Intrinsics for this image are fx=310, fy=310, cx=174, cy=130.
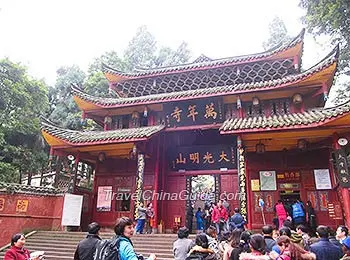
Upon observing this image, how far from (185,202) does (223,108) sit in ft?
14.1

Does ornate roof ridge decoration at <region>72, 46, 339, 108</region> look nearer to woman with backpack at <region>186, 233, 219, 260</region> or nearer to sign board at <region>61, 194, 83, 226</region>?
sign board at <region>61, 194, 83, 226</region>

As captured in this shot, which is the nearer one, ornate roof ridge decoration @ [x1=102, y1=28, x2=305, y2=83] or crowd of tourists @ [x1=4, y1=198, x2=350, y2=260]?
crowd of tourists @ [x1=4, y1=198, x2=350, y2=260]

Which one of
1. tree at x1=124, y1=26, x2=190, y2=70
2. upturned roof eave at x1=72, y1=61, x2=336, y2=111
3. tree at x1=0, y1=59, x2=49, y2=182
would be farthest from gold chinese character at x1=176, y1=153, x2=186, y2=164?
tree at x1=124, y1=26, x2=190, y2=70

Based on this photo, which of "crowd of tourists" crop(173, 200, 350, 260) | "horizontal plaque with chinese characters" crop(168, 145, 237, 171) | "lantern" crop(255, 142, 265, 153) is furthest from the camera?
"horizontal plaque with chinese characters" crop(168, 145, 237, 171)

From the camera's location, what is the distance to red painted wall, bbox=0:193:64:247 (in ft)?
37.6

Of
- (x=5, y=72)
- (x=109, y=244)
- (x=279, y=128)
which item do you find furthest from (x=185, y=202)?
(x=5, y=72)

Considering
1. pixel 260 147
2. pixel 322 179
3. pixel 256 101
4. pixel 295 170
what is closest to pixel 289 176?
pixel 295 170

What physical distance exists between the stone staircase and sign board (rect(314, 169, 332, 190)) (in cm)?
506

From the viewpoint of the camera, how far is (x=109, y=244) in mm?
2936

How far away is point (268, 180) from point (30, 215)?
9387mm

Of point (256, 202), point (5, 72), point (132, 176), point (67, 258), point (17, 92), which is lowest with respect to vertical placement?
point (67, 258)

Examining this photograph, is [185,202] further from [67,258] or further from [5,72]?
[5,72]

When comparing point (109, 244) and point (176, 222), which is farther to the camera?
point (176, 222)

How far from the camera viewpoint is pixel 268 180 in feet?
39.0
